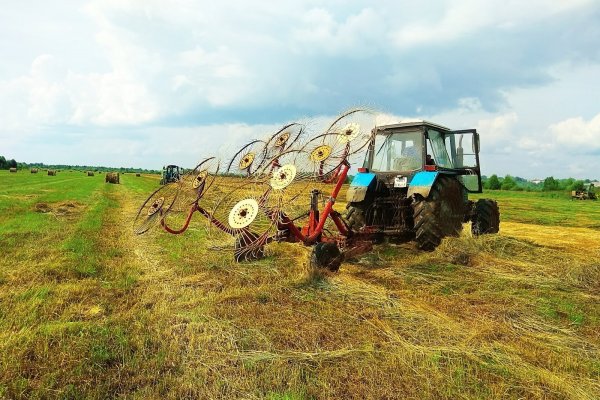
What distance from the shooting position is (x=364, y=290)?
5.20 m

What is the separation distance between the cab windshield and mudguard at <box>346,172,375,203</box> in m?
0.42

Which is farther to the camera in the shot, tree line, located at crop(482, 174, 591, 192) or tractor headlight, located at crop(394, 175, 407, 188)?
tree line, located at crop(482, 174, 591, 192)

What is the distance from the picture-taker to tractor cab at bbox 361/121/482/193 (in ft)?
25.1

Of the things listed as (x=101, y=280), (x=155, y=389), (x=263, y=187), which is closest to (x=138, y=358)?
(x=155, y=389)

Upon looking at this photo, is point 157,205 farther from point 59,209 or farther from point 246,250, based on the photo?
point 59,209

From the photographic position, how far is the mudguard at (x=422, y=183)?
7001 millimetres

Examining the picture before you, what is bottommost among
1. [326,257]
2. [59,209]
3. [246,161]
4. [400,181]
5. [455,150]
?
[59,209]

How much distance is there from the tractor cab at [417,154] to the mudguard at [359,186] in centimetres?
33

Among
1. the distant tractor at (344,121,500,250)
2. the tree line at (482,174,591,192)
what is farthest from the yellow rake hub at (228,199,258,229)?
the tree line at (482,174,591,192)

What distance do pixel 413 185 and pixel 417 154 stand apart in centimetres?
82

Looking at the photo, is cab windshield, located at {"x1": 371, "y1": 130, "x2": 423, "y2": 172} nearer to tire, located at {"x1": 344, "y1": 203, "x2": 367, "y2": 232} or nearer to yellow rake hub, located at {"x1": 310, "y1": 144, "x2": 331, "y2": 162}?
tire, located at {"x1": 344, "y1": 203, "x2": 367, "y2": 232}

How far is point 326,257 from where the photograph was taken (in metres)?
5.95

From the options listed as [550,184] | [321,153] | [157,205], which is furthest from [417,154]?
[550,184]

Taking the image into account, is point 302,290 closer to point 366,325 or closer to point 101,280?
point 366,325
